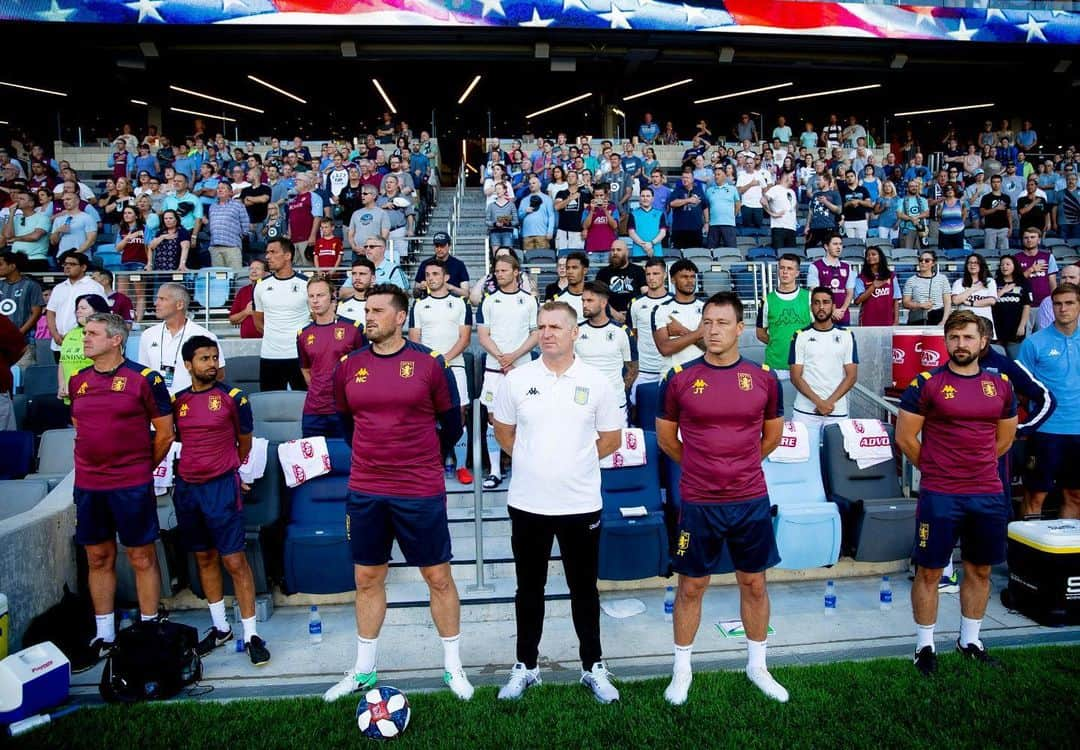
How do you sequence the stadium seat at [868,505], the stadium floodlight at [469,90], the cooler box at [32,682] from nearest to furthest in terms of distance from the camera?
the cooler box at [32,682] < the stadium seat at [868,505] < the stadium floodlight at [469,90]

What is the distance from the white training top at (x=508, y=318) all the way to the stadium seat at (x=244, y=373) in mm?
A: 2695

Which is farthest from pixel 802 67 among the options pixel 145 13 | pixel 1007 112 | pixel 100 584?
pixel 100 584

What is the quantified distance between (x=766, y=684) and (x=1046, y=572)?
2234 mm

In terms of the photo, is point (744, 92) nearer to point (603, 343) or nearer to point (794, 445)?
point (603, 343)

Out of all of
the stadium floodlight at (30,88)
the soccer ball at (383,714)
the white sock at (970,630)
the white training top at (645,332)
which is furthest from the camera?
the stadium floodlight at (30,88)

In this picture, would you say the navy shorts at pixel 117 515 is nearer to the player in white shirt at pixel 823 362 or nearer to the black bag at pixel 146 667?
the black bag at pixel 146 667

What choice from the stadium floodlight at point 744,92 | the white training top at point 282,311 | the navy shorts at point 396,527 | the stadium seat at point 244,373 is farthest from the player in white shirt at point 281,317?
the stadium floodlight at point 744,92

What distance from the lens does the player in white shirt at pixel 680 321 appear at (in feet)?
22.1

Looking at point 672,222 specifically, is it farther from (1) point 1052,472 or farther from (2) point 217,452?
(2) point 217,452

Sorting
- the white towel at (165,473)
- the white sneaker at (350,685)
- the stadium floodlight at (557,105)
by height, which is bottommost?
the white sneaker at (350,685)

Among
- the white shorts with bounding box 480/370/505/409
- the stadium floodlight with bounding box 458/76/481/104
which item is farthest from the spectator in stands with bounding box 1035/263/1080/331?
the stadium floodlight with bounding box 458/76/481/104

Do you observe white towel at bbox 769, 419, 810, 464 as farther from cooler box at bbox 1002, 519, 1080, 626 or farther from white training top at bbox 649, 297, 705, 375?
cooler box at bbox 1002, 519, 1080, 626

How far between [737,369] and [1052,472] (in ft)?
10.8

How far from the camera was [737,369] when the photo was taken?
13.8 feet
